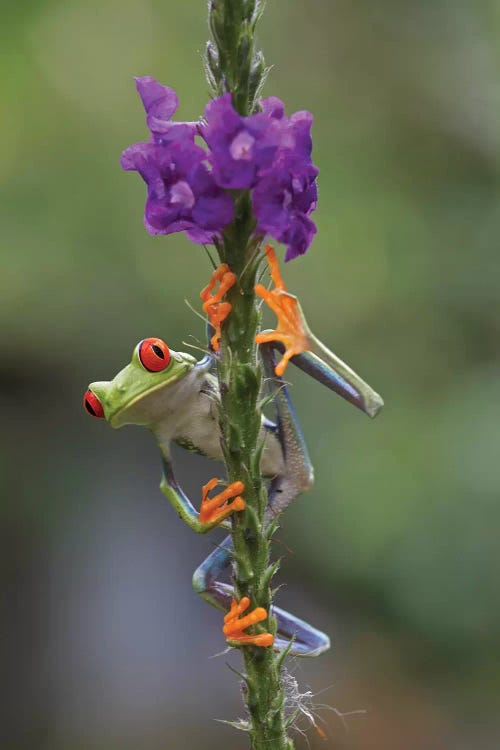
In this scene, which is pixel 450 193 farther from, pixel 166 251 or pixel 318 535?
pixel 318 535

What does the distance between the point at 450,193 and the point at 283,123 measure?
4974 millimetres

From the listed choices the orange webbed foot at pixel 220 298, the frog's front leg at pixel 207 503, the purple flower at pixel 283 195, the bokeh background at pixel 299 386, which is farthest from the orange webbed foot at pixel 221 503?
the bokeh background at pixel 299 386

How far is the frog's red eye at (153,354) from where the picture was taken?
1.50 meters

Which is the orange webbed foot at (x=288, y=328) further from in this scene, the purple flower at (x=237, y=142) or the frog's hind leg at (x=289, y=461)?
the purple flower at (x=237, y=142)

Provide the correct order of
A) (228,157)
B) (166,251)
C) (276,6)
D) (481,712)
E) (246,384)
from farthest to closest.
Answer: (276,6) → (166,251) → (481,712) → (246,384) → (228,157)

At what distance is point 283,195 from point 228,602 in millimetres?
861

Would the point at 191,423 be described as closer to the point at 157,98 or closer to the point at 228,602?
the point at 228,602

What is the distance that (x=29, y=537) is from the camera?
5328 mm

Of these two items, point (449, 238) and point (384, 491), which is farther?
point (449, 238)

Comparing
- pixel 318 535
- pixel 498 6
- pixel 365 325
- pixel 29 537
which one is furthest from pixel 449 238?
pixel 29 537

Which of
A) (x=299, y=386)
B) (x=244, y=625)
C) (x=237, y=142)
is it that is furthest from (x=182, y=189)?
(x=299, y=386)

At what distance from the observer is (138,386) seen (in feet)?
4.93

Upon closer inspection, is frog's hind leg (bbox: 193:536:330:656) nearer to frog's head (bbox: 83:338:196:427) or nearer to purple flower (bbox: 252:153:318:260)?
frog's head (bbox: 83:338:196:427)

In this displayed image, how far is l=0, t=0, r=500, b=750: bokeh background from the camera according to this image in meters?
4.87
